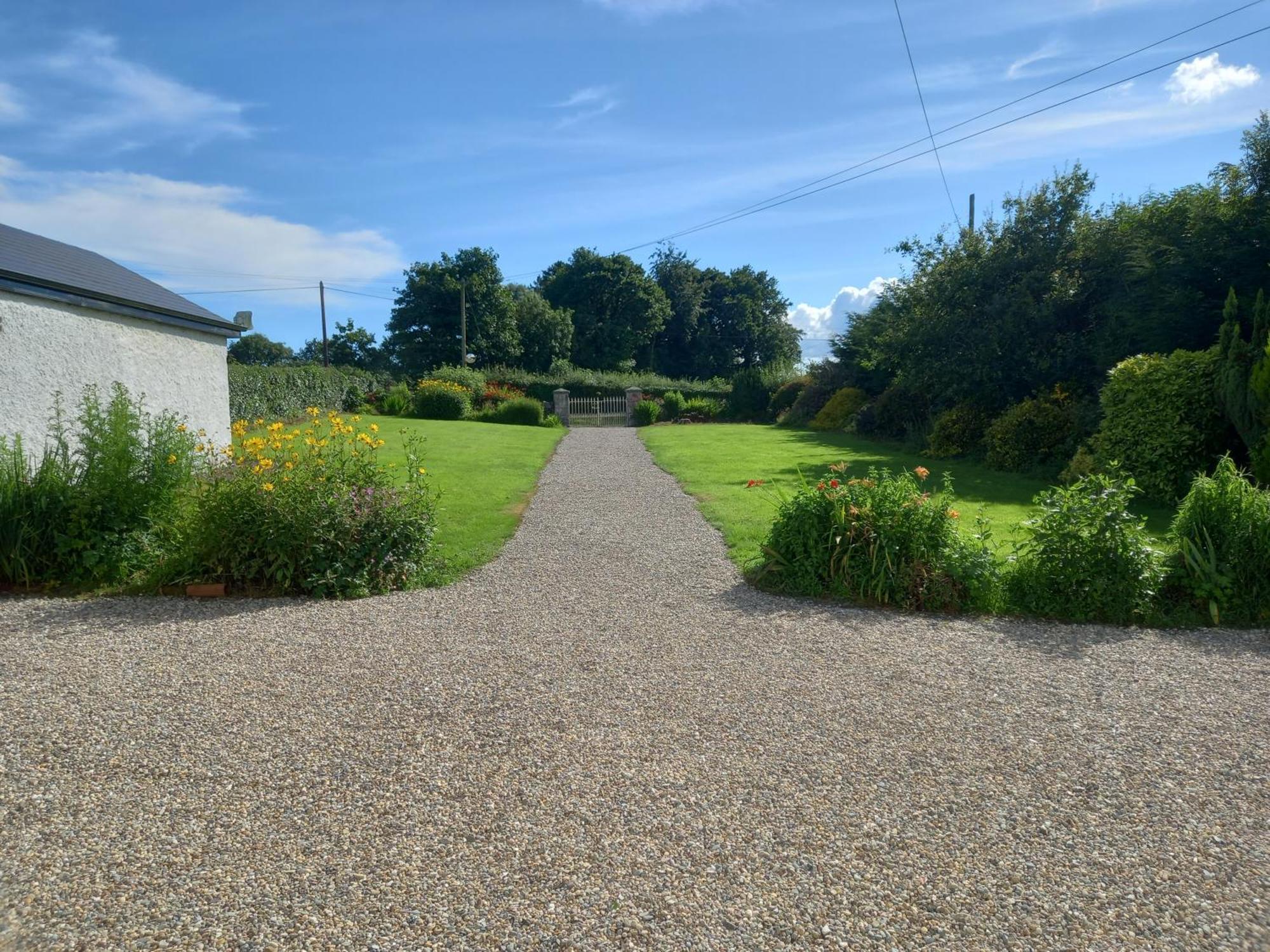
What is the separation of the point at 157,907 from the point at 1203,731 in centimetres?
473

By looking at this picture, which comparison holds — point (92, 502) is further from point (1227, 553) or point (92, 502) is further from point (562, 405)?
point (562, 405)

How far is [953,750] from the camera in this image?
387 centimetres

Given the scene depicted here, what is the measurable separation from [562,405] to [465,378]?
174 inches

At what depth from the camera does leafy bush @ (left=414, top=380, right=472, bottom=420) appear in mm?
30000

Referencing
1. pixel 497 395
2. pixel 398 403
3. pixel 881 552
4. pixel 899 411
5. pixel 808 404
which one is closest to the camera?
pixel 881 552

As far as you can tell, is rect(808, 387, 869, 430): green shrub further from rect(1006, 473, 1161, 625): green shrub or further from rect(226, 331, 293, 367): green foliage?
rect(226, 331, 293, 367): green foliage

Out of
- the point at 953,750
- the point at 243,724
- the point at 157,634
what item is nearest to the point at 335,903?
the point at 243,724

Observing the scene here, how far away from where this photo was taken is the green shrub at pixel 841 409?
82.1 ft

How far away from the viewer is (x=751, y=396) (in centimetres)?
3219

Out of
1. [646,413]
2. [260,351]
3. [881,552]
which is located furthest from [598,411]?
[260,351]

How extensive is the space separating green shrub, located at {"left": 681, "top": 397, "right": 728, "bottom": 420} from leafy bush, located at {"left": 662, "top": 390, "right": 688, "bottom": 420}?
0.56 feet

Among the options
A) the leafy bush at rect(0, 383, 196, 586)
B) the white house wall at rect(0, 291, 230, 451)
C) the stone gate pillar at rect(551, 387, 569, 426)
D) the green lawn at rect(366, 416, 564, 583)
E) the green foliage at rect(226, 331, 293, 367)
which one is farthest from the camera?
the green foliage at rect(226, 331, 293, 367)

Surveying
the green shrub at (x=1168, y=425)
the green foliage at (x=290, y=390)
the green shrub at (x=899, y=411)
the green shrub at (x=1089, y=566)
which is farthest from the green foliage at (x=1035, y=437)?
the green foliage at (x=290, y=390)

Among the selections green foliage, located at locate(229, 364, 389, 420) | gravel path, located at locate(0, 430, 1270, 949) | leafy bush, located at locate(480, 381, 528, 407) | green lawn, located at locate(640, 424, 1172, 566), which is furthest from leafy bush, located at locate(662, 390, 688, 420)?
gravel path, located at locate(0, 430, 1270, 949)
